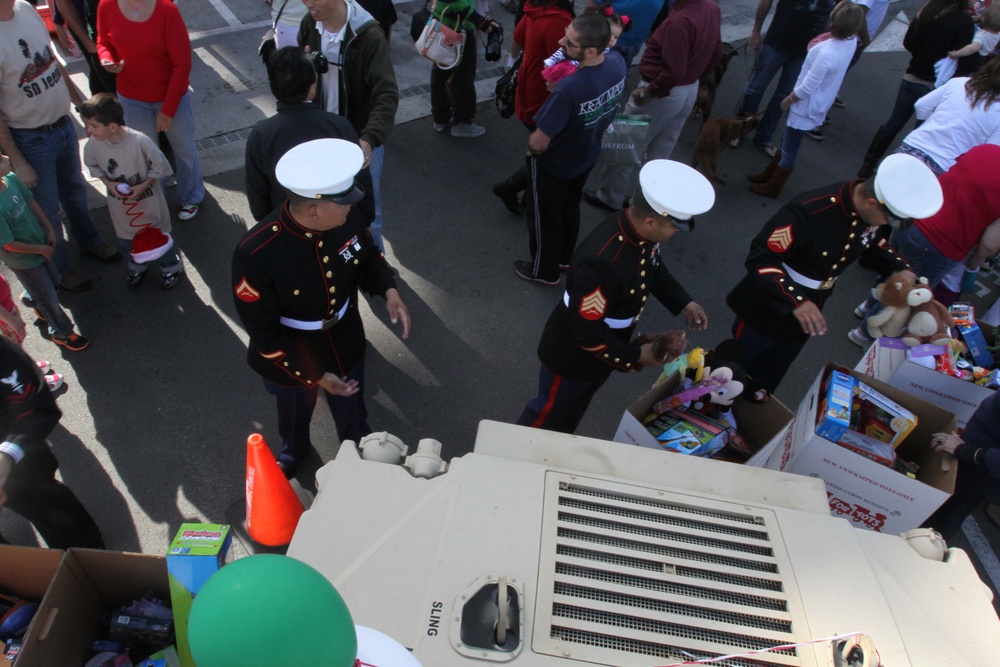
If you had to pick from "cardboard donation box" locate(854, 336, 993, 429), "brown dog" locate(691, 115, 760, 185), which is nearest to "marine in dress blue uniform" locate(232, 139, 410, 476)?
"cardboard donation box" locate(854, 336, 993, 429)

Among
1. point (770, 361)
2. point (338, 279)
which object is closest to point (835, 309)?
point (770, 361)

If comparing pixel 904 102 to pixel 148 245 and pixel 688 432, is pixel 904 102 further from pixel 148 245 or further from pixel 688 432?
pixel 148 245

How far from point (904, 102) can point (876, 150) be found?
18.9 inches

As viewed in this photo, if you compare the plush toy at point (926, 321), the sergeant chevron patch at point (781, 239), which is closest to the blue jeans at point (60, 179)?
the sergeant chevron patch at point (781, 239)

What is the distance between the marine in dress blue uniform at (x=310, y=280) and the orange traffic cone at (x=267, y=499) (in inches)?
19.3

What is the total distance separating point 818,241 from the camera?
10.4 feet

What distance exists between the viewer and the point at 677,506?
169 cm

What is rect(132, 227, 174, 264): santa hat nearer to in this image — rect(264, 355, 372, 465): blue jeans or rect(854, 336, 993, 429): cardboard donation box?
rect(264, 355, 372, 465): blue jeans

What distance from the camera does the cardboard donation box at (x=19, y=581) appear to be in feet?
7.57

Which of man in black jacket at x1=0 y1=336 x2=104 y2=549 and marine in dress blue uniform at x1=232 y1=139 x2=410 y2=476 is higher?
marine in dress blue uniform at x1=232 y1=139 x2=410 y2=476

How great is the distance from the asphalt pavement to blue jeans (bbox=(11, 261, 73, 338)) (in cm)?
20

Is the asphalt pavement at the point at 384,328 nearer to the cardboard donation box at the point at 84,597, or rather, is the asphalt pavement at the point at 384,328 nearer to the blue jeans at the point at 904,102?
the blue jeans at the point at 904,102

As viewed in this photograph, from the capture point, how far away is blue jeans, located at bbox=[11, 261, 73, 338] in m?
3.68

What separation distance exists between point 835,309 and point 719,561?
4.47 meters
